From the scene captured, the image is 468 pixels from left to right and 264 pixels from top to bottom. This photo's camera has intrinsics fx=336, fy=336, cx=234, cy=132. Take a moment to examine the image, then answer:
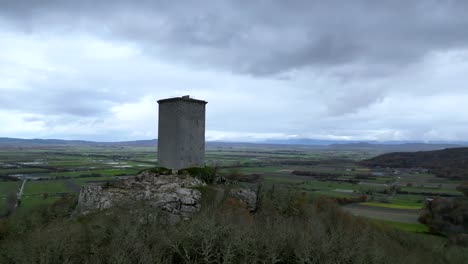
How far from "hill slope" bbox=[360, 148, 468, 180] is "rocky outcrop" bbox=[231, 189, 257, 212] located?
78.2 metres

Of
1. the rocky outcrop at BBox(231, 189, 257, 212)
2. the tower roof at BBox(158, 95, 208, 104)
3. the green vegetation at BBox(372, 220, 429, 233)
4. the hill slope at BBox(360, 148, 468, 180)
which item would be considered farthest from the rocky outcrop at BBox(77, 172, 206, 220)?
the hill slope at BBox(360, 148, 468, 180)

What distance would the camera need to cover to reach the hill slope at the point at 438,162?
87.4 meters

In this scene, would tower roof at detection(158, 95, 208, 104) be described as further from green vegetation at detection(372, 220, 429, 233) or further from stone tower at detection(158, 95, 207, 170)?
green vegetation at detection(372, 220, 429, 233)

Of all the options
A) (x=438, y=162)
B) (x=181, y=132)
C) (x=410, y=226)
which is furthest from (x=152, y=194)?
(x=438, y=162)

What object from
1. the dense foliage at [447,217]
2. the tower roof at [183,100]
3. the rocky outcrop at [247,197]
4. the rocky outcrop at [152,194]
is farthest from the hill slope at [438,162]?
the rocky outcrop at [152,194]

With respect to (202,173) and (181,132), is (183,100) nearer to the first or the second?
(181,132)

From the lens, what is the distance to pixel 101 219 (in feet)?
42.7

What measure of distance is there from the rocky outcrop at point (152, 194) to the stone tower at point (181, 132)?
2.18 meters

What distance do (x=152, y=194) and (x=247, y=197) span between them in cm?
623

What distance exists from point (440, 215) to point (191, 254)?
3998 centimetres

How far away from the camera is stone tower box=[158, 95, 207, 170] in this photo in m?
22.5

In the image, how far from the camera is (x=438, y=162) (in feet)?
Answer: 348

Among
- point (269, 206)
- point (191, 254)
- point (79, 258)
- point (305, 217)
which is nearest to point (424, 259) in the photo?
point (305, 217)

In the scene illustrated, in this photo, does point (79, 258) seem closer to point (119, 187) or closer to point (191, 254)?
point (191, 254)
